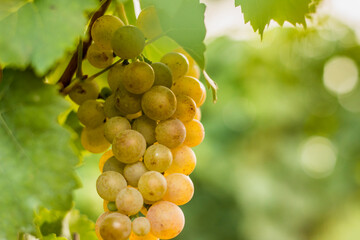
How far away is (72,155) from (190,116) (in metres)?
0.13

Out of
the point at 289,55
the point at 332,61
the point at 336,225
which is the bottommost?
the point at 336,225

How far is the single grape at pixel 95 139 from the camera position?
0.44 m

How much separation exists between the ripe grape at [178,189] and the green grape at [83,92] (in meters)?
0.13

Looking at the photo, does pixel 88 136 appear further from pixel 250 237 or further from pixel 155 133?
pixel 250 237

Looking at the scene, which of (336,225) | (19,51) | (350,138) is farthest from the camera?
(336,225)

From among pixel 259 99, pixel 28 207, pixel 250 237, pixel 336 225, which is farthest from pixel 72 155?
pixel 336 225

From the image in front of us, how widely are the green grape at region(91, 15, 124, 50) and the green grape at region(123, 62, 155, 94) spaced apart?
0.04m

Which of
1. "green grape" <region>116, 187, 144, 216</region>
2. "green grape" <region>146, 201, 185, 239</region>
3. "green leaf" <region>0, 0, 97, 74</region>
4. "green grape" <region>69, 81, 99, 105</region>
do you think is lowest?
"green grape" <region>146, 201, 185, 239</region>

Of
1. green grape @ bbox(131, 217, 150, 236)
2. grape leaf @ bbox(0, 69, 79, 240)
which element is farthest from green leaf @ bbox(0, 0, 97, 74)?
green grape @ bbox(131, 217, 150, 236)

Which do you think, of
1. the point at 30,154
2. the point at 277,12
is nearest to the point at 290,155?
the point at 277,12

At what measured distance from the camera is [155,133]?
1.28 ft

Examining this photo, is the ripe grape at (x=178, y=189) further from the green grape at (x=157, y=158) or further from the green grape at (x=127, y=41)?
the green grape at (x=127, y=41)

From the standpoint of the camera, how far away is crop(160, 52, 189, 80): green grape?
0.40 meters

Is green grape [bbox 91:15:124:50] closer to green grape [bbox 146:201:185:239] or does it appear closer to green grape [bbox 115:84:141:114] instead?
green grape [bbox 115:84:141:114]
